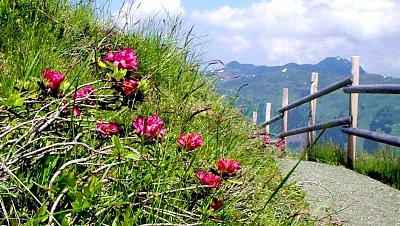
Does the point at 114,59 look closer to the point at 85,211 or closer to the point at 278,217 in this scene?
the point at 85,211

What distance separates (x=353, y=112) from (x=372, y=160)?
0.89m

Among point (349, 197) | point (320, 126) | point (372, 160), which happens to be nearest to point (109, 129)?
point (349, 197)

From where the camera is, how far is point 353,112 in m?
7.71

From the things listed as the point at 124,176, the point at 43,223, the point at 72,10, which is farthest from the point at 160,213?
the point at 72,10

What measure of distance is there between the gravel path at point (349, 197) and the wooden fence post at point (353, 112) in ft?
1.14

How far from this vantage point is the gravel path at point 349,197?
158 inches

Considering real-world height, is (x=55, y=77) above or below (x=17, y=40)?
below

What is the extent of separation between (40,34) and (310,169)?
4.30 m

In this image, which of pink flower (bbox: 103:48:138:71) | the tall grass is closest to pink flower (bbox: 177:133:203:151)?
pink flower (bbox: 103:48:138:71)

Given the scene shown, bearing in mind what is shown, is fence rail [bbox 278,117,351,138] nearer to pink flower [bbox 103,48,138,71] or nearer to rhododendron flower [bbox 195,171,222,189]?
rhododendron flower [bbox 195,171,222,189]

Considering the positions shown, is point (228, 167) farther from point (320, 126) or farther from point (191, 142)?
point (320, 126)

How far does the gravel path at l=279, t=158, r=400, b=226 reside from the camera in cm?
400

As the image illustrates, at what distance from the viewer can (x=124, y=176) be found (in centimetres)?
172

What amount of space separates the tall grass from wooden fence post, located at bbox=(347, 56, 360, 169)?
114mm
